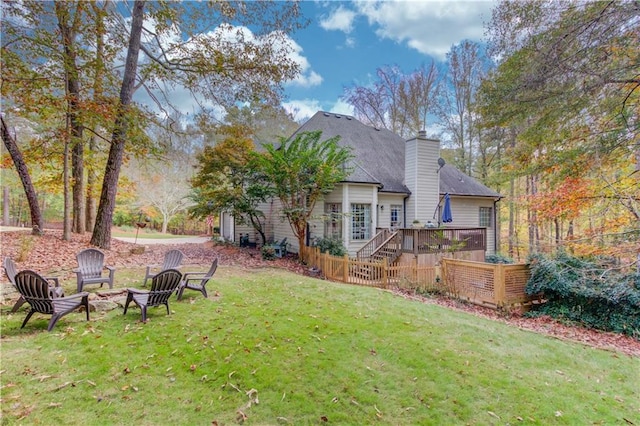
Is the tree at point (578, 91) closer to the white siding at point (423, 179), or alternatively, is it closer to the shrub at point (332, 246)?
the white siding at point (423, 179)

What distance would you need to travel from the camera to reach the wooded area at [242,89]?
7430mm

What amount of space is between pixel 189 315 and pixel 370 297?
414 centimetres

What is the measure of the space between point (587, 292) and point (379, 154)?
10794 millimetres

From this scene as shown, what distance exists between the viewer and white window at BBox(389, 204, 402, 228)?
14.4m

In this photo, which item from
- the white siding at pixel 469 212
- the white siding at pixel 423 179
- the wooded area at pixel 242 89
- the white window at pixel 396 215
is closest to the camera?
the wooded area at pixel 242 89

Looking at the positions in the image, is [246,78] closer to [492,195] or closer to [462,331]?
[462,331]

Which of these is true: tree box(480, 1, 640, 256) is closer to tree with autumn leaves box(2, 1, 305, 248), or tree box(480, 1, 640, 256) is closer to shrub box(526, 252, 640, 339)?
shrub box(526, 252, 640, 339)

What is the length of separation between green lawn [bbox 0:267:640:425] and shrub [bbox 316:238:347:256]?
6.07 meters

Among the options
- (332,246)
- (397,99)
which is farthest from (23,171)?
(397,99)

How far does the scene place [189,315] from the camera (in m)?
5.21

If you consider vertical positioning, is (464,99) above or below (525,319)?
above

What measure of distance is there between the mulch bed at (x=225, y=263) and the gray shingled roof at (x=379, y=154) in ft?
19.9

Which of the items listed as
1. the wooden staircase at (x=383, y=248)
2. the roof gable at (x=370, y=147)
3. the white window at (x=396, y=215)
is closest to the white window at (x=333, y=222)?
the wooden staircase at (x=383, y=248)

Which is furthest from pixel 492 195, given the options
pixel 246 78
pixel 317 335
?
pixel 317 335
